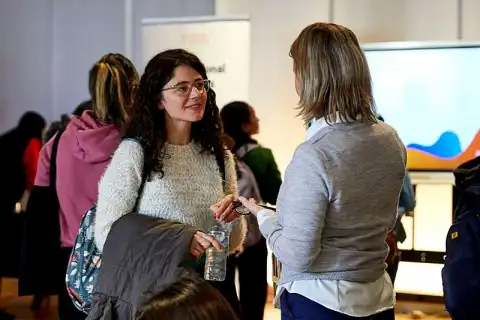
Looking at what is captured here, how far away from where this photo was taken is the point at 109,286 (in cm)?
189

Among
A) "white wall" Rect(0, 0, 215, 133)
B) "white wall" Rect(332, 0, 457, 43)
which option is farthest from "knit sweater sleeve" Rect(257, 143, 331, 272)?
"white wall" Rect(0, 0, 215, 133)

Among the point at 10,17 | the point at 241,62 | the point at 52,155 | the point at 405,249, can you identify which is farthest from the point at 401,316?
the point at 10,17

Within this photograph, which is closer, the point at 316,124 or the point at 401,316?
the point at 316,124

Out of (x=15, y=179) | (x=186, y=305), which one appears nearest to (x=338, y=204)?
(x=186, y=305)

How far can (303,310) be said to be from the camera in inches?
68.0

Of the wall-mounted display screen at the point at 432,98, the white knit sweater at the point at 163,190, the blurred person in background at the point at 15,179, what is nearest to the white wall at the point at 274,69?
the wall-mounted display screen at the point at 432,98

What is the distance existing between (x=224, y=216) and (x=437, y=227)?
10.9 feet

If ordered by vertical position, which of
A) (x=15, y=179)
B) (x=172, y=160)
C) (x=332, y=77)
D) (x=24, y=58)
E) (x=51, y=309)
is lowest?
(x=51, y=309)

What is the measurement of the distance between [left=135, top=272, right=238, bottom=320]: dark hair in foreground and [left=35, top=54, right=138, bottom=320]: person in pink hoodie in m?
1.49

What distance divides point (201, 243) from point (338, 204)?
1.37 ft

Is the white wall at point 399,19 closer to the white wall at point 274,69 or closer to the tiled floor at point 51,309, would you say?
the white wall at point 274,69

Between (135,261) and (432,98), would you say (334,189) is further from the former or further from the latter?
(432,98)

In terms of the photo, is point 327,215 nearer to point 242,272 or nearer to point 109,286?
point 109,286

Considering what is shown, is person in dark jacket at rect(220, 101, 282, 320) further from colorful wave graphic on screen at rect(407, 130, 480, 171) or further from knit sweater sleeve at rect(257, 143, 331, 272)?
knit sweater sleeve at rect(257, 143, 331, 272)
